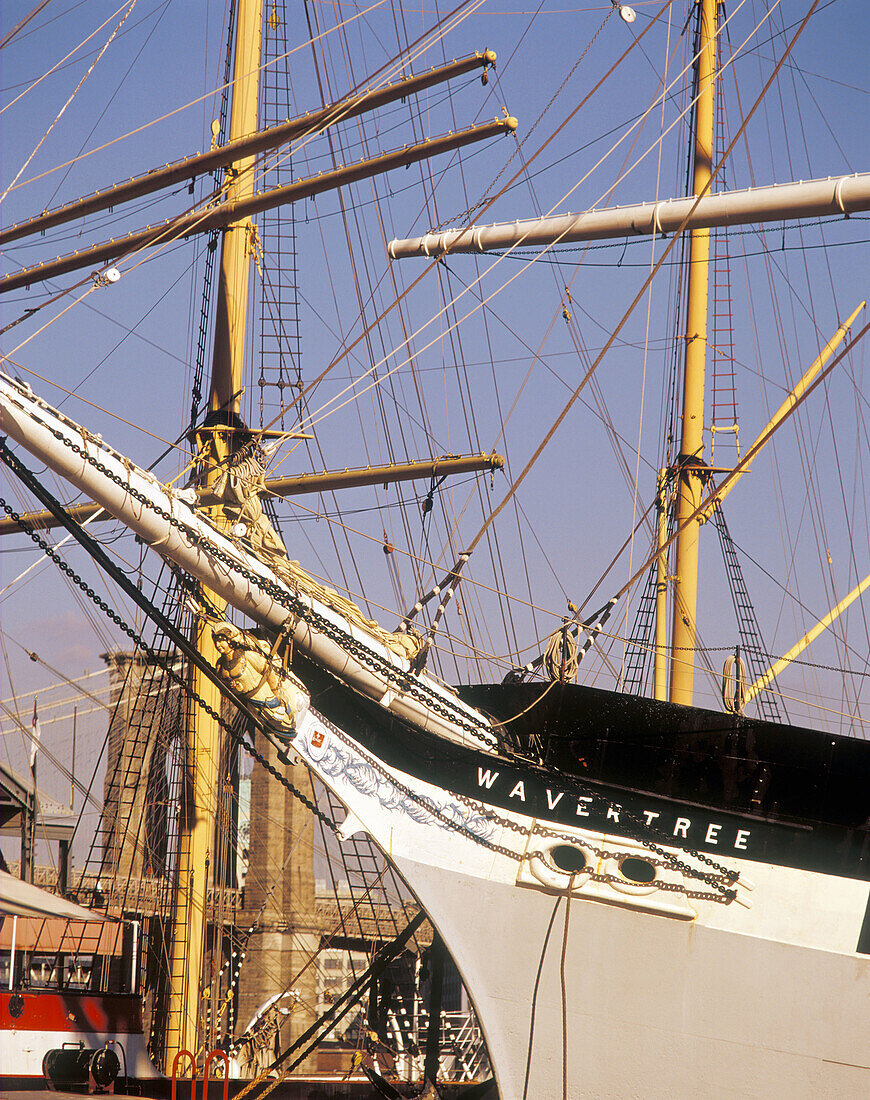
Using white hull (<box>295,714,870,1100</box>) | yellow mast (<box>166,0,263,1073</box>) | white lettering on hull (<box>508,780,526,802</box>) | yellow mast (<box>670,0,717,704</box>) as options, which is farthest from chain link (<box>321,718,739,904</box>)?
yellow mast (<box>670,0,717,704</box>)

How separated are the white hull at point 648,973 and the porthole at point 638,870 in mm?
88

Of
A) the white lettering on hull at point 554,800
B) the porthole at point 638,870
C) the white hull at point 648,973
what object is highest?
the white lettering on hull at point 554,800

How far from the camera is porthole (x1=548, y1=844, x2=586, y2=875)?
9.30m

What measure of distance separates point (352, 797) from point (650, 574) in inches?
364

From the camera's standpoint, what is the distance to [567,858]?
30.7 ft

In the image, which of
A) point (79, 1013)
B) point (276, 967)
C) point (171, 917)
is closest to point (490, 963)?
point (79, 1013)

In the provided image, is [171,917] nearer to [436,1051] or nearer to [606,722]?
[436,1051]

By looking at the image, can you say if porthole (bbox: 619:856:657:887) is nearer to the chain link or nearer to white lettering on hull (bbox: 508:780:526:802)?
the chain link

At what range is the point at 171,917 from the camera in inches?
635

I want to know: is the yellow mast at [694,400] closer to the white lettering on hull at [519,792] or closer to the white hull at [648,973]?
the white lettering on hull at [519,792]

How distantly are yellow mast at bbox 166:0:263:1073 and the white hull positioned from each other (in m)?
6.26

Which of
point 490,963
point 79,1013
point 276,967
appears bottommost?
point 276,967

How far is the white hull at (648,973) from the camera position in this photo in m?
8.71

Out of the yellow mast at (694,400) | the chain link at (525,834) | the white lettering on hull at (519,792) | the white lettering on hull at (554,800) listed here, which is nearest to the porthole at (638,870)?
the chain link at (525,834)
